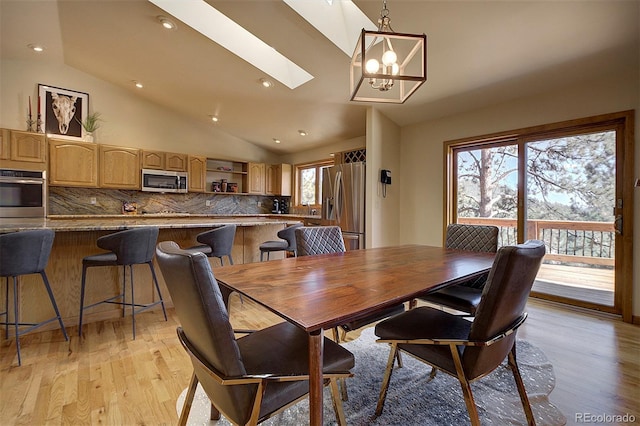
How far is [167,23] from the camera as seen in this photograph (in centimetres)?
304

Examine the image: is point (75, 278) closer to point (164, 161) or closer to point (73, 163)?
point (73, 163)

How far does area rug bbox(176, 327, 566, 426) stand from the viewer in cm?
148

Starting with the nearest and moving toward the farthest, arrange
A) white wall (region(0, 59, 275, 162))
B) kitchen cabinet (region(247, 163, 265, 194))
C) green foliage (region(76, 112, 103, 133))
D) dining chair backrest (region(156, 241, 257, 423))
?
dining chair backrest (region(156, 241, 257, 423)) → white wall (region(0, 59, 275, 162)) → green foliage (region(76, 112, 103, 133)) → kitchen cabinet (region(247, 163, 265, 194))

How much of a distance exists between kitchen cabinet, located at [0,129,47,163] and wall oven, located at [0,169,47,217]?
19 centimetres

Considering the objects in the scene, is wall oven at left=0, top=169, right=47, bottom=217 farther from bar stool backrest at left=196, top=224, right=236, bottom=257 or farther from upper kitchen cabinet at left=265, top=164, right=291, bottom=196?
upper kitchen cabinet at left=265, top=164, right=291, bottom=196

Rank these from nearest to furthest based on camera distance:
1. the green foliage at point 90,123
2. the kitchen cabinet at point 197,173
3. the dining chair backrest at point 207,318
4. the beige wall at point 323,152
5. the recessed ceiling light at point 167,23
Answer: the dining chair backrest at point 207,318 < the recessed ceiling light at point 167,23 < the green foliage at point 90,123 < the beige wall at point 323,152 < the kitchen cabinet at point 197,173

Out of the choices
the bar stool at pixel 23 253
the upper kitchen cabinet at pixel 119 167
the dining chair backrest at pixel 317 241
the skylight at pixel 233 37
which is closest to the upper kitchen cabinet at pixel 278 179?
the upper kitchen cabinet at pixel 119 167

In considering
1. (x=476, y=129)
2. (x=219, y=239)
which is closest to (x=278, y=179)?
(x=219, y=239)

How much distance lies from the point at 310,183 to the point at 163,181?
2.93 m

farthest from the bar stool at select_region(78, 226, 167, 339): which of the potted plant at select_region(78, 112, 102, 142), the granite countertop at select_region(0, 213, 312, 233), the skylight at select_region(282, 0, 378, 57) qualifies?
the potted plant at select_region(78, 112, 102, 142)

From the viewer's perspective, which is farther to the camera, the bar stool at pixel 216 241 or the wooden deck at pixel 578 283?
the wooden deck at pixel 578 283

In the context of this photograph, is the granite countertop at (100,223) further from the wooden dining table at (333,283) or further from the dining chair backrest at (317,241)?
the wooden dining table at (333,283)

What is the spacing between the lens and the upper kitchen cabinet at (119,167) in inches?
187

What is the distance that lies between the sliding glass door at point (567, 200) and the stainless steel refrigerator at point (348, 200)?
4.94 feet
